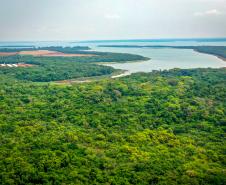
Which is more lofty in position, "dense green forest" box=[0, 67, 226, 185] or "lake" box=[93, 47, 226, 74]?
"lake" box=[93, 47, 226, 74]

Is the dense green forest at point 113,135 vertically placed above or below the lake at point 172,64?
below

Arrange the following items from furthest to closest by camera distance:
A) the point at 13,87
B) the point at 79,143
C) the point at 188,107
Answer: the point at 13,87 → the point at 188,107 → the point at 79,143

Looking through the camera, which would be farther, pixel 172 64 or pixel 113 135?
pixel 172 64

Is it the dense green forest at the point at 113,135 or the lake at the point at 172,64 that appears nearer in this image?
the dense green forest at the point at 113,135

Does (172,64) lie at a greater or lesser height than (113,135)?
greater

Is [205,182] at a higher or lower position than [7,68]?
lower

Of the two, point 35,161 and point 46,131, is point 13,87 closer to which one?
point 46,131

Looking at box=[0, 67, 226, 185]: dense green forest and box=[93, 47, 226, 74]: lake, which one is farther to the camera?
box=[93, 47, 226, 74]: lake

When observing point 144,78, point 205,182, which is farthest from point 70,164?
point 144,78
